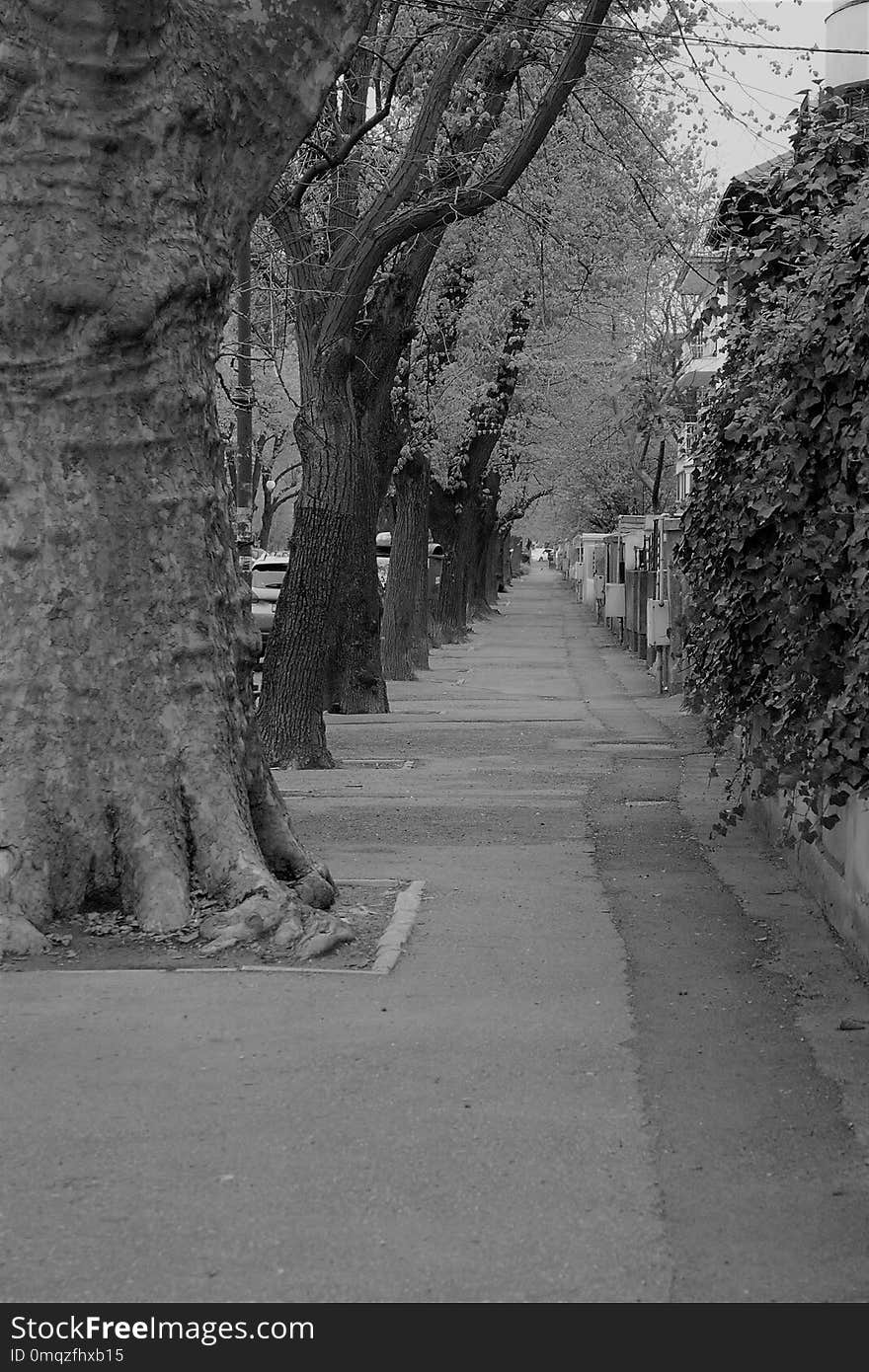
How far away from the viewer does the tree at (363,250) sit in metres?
15.1

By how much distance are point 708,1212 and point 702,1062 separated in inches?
60.9

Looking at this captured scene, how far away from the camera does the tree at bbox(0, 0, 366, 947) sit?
7738 millimetres

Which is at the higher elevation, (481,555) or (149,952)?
(149,952)

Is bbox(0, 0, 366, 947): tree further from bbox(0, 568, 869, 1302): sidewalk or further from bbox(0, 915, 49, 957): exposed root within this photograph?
bbox(0, 568, 869, 1302): sidewalk

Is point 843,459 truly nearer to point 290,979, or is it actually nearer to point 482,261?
point 290,979

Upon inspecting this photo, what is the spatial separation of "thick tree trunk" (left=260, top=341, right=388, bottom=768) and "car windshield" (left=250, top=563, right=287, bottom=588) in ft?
60.0

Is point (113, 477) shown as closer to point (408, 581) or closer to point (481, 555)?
point (408, 581)

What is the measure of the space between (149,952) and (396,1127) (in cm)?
249

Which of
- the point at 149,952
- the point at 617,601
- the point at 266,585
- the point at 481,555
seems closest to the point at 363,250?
the point at 149,952

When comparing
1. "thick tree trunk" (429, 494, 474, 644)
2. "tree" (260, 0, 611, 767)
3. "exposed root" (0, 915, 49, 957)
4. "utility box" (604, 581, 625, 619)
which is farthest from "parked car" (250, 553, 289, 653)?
"exposed root" (0, 915, 49, 957)

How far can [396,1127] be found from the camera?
5.24 meters

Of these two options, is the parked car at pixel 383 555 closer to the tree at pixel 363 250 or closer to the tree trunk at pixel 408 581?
the tree trunk at pixel 408 581

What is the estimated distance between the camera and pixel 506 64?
57.9 ft

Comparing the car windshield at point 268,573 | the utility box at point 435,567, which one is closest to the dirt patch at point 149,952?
the car windshield at point 268,573
